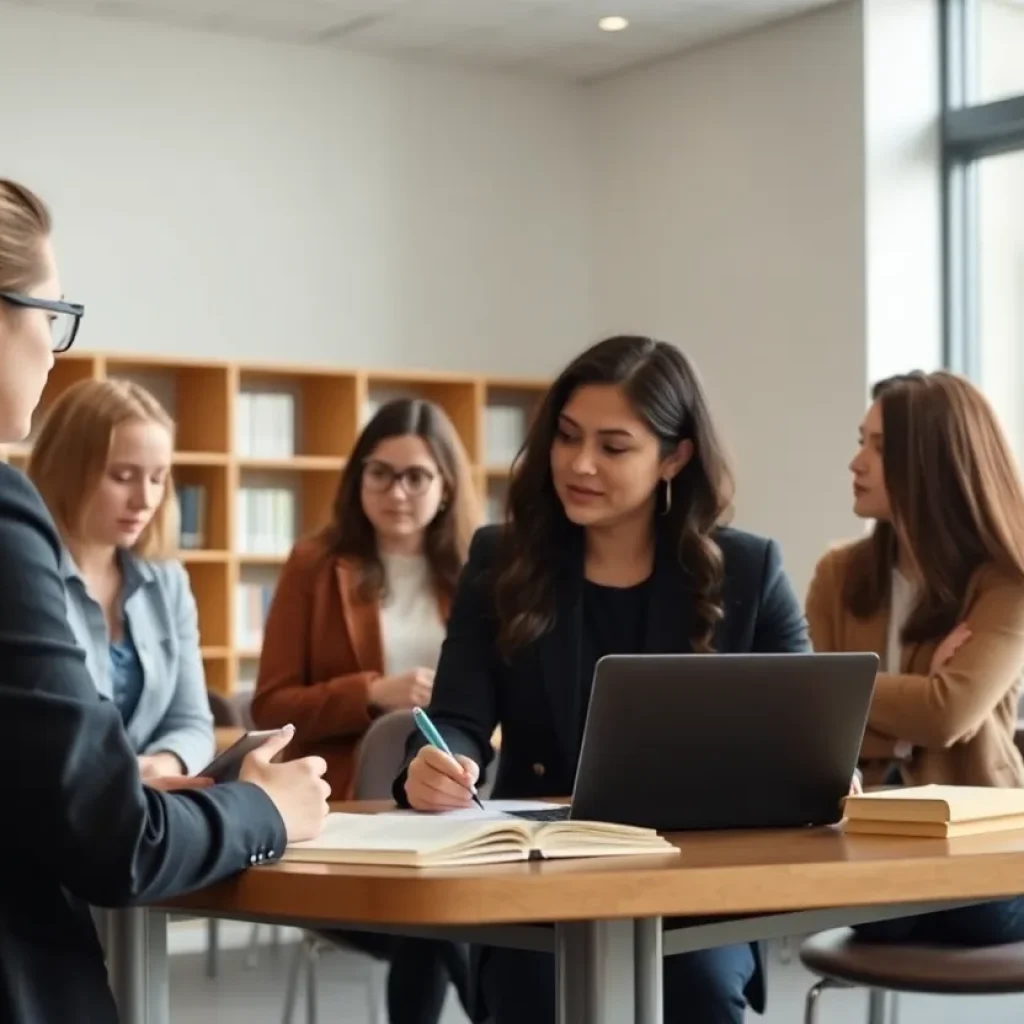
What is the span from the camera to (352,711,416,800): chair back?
363 cm

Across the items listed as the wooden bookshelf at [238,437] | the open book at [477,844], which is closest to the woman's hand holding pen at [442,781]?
the open book at [477,844]

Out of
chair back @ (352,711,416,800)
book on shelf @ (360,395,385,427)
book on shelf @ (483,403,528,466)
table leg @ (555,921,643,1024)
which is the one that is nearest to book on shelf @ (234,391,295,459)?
book on shelf @ (360,395,385,427)

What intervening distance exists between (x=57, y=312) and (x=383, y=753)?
1901mm

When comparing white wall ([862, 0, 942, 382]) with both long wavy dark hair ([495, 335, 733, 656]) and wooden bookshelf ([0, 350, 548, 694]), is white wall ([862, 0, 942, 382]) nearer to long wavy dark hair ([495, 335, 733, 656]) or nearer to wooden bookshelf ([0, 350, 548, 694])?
wooden bookshelf ([0, 350, 548, 694])

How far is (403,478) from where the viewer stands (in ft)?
15.0

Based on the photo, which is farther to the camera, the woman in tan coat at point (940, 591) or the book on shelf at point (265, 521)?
the book on shelf at point (265, 521)

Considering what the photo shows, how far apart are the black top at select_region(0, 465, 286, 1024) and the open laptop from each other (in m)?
0.55

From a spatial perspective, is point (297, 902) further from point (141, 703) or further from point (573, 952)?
point (141, 703)

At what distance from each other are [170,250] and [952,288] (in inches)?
124

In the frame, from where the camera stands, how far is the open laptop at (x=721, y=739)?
216 centimetres

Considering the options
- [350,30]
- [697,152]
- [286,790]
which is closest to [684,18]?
[697,152]

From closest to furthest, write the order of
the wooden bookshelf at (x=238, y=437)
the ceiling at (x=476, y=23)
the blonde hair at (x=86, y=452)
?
1. the blonde hair at (x=86, y=452)
2. the wooden bookshelf at (x=238, y=437)
3. the ceiling at (x=476, y=23)

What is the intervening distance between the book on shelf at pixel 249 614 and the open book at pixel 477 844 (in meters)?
5.59

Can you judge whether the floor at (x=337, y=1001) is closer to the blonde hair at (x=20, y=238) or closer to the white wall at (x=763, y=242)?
the white wall at (x=763, y=242)
